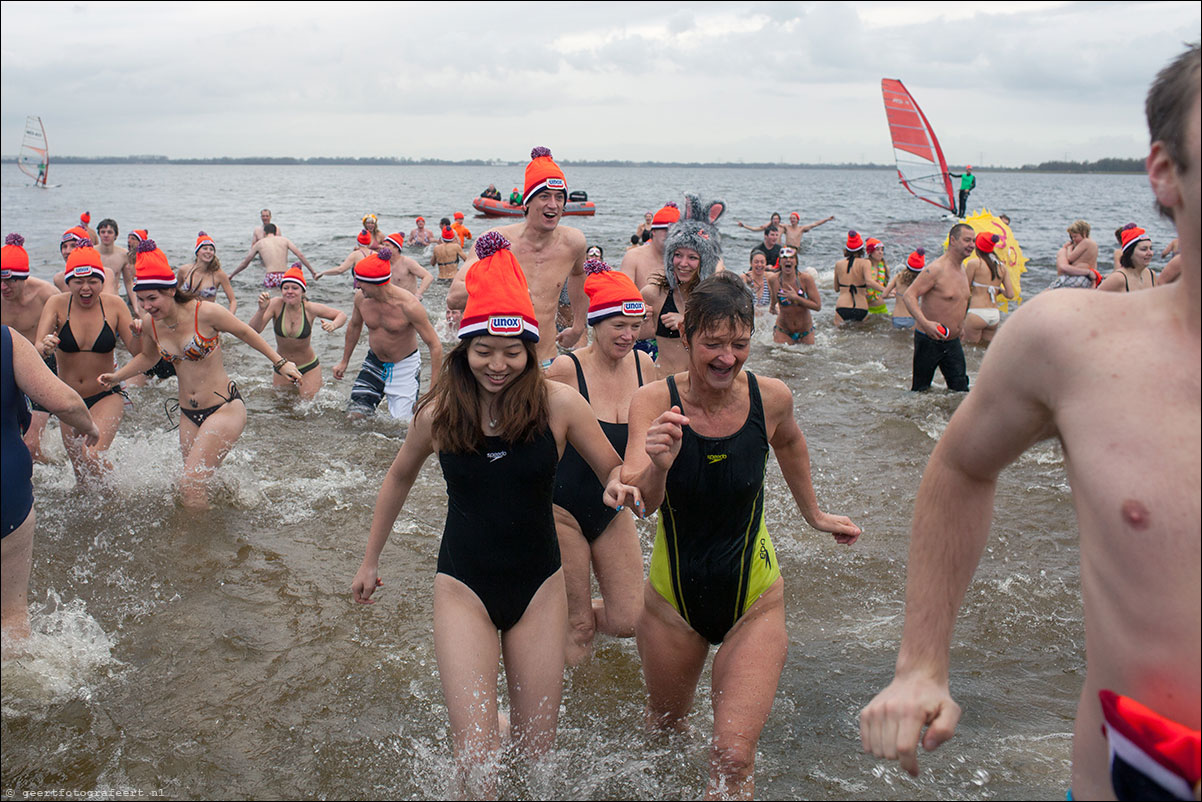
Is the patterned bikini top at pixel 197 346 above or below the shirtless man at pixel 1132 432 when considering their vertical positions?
below

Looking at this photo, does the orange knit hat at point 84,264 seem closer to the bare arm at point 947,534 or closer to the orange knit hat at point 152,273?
the orange knit hat at point 152,273

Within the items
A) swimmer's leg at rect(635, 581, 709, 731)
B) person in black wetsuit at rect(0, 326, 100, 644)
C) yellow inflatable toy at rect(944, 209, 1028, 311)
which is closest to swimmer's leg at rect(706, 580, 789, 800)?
swimmer's leg at rect(635, 581, 709, 731)

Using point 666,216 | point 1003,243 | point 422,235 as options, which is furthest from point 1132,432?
point 422,235

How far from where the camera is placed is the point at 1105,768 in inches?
65.5

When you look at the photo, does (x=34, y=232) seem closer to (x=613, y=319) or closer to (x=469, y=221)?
(x=469, y=221)

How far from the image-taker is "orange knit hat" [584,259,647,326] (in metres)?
4.74

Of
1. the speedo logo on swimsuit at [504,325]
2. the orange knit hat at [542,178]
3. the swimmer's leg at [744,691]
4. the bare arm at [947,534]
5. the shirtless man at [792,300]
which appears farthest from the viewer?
the shirtless man at [792,300]

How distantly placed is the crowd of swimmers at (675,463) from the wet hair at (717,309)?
1 centimetres

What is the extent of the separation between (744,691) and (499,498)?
112 cm

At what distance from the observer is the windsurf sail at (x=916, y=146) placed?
30.9m

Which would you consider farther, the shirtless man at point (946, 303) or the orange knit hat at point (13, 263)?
the shirtless man at point (946, 303)

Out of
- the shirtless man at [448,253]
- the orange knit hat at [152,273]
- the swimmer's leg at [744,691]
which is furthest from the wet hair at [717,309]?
the shirtless man at [448,253]

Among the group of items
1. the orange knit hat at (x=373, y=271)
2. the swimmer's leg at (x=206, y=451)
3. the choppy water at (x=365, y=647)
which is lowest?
the choppy water at (x=365, y=647)

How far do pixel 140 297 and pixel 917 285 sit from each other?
7267 mm
